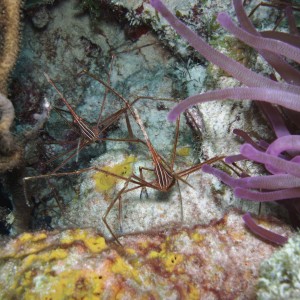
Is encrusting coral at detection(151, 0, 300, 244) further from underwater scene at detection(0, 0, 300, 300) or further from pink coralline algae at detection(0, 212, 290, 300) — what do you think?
pink coralline algae at detection(0, 212, 290, 300)

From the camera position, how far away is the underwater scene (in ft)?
5.65

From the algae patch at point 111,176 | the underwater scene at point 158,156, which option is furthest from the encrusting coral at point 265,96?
the algae patch at point 111,176

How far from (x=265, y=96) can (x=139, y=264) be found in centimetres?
119

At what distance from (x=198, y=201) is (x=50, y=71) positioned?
3.02 m

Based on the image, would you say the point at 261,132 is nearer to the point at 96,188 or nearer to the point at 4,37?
the point at 96,188

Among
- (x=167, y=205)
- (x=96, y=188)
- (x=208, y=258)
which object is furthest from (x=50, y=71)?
(x=208, y=258)

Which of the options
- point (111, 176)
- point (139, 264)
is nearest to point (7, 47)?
point (111, 176)

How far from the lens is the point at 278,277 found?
151 cm

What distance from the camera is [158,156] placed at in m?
2.66

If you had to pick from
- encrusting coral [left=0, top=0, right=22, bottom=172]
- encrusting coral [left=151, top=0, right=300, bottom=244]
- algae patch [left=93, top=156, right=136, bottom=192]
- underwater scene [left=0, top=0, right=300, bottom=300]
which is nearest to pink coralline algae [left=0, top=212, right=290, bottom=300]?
underwater scene [left=0, top=0, right=300, bottom=300]

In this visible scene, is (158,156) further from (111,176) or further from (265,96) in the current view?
(265,96)

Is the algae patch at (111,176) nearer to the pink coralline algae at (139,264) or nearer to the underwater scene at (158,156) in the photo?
the underwater scene at (158,156)

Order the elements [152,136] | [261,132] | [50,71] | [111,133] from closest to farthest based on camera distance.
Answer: [261,132], [152,136], [111,133], [50,71]

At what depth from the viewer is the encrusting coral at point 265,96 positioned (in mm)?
1692
